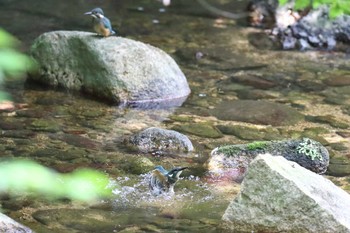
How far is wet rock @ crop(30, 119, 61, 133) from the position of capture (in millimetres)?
6827

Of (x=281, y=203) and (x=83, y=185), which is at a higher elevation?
(x=83, y=185)

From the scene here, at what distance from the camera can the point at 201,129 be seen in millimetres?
7184

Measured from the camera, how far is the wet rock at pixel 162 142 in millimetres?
6441

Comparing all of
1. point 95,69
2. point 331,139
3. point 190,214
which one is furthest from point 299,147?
point 95,69

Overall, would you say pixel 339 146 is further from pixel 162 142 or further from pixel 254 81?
pixel 254 81

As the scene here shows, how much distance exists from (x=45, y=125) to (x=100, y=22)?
1.74 meters

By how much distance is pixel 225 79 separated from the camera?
930 cm

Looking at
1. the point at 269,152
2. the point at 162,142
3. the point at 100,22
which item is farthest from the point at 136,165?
the point at 100,22

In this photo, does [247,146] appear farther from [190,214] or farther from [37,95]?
[37,95]

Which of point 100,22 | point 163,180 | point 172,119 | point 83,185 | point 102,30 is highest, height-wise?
point 83,185

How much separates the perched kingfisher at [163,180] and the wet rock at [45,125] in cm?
186

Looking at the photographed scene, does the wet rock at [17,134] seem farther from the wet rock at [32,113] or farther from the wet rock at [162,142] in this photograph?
the wet rock at [162,142]

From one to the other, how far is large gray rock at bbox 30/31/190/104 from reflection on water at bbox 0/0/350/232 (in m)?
0.22

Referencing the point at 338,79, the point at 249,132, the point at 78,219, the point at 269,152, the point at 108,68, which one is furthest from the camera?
the point at 338,79
